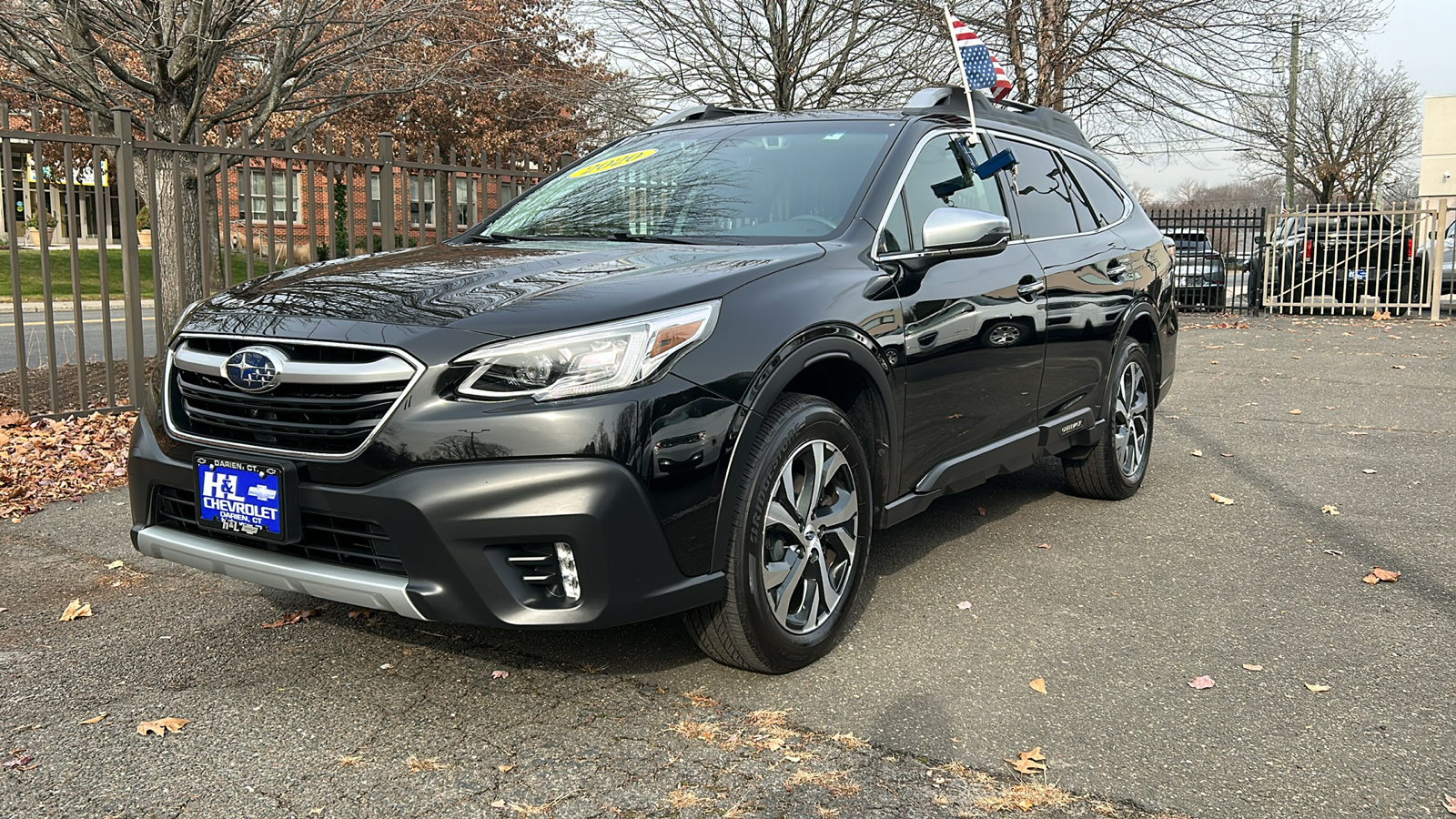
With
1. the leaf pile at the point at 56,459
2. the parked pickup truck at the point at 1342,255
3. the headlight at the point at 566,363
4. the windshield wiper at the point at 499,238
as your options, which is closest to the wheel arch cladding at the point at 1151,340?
the windshield wiper at the point at 499,238

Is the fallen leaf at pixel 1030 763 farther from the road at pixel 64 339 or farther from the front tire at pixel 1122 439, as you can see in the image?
the road at pixel 64 339

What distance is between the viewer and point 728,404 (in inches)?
124

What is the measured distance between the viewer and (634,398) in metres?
2.95

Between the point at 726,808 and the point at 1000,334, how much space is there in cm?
232

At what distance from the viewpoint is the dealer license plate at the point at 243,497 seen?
3051 millimetres

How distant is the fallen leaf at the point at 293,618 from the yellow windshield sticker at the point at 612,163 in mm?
1974

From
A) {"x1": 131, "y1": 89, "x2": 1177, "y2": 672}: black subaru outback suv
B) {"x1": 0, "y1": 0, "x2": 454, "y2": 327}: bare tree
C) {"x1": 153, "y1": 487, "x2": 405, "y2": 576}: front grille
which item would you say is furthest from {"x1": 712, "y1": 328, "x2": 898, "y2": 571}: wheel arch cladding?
{"x1": 0, "y1": 0, "x2": 454, "y2": 327}: bare tree

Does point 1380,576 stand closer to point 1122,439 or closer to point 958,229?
point 1122,439

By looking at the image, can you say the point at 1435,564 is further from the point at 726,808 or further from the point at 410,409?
the point at 410,409

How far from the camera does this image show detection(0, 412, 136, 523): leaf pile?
582cm

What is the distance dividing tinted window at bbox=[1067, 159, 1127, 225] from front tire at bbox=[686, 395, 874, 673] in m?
2.61

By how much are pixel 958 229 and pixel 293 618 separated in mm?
2553

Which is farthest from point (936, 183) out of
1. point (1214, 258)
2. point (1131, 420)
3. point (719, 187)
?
point (1214, 258)

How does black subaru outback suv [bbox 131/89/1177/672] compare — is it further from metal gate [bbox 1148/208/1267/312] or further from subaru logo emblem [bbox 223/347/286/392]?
metal gate [bbox 1148/208/1267/312]
